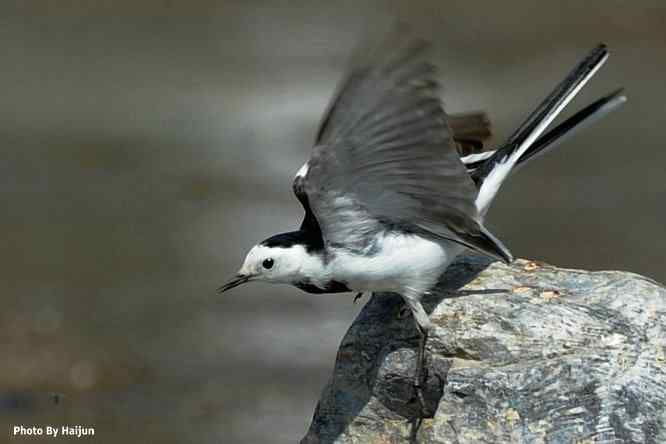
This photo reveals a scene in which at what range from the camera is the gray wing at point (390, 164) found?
5.53 metres

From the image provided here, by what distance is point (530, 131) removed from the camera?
680 cm

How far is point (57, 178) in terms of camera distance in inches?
452

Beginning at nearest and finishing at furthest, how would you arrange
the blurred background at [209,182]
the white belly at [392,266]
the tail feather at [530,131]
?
the white belly at [392,266]
the tail feather at [530,131]
the blurred background at [209,182]

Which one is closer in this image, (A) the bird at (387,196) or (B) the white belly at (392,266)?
(A) the bird at (387,196)

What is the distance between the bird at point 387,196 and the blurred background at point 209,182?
2186mm

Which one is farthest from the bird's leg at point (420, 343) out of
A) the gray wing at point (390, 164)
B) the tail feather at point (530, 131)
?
the tail feather at point (530, 131)

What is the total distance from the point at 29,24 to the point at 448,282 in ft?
26.8

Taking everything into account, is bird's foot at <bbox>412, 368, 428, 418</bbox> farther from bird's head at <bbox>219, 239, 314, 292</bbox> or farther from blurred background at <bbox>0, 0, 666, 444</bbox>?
blurred background at <bbox>0, 0, 666, 444</bbox>

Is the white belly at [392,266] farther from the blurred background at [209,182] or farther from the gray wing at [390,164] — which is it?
the blurred background at [209,182]

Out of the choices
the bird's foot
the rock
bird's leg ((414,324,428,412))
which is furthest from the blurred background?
the bird's foot

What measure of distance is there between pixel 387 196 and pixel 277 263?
2.00 feet

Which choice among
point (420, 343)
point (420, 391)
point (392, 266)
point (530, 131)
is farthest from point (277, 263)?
point (530, 131)

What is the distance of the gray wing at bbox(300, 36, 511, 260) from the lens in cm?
553

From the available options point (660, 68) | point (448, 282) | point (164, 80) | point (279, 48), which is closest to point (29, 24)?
point (164, 80)
